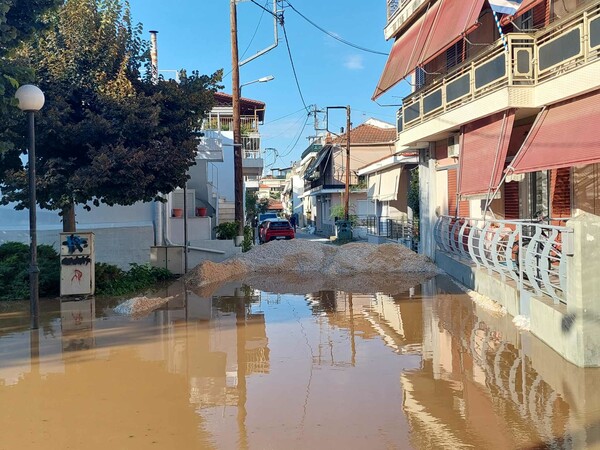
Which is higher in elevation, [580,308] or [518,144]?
[518,144]

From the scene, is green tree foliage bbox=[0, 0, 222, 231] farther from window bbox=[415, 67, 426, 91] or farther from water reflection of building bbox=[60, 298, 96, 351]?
window bbox=[415, 67, 426, 91]

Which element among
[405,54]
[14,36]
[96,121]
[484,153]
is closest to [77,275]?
[96,121]

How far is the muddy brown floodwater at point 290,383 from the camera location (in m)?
4.68

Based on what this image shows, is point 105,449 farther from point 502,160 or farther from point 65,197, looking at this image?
point 502,160

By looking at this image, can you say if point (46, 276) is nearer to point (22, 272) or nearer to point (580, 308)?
point (22, 272)

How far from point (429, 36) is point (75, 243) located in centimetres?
968

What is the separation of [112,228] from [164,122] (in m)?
4.12

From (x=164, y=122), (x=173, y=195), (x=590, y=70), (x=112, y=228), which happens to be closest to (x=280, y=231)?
(x=173, y=195)

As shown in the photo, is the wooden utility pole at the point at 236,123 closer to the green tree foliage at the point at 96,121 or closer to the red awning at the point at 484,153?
the green tree foliage at the point at 96,121

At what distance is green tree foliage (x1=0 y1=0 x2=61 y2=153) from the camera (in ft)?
29.2

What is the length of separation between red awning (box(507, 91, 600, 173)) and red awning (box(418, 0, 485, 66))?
2300 millimetres

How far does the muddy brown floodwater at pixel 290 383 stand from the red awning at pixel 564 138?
2669mm

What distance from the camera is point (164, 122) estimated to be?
13.0 metres

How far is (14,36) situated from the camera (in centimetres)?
905
